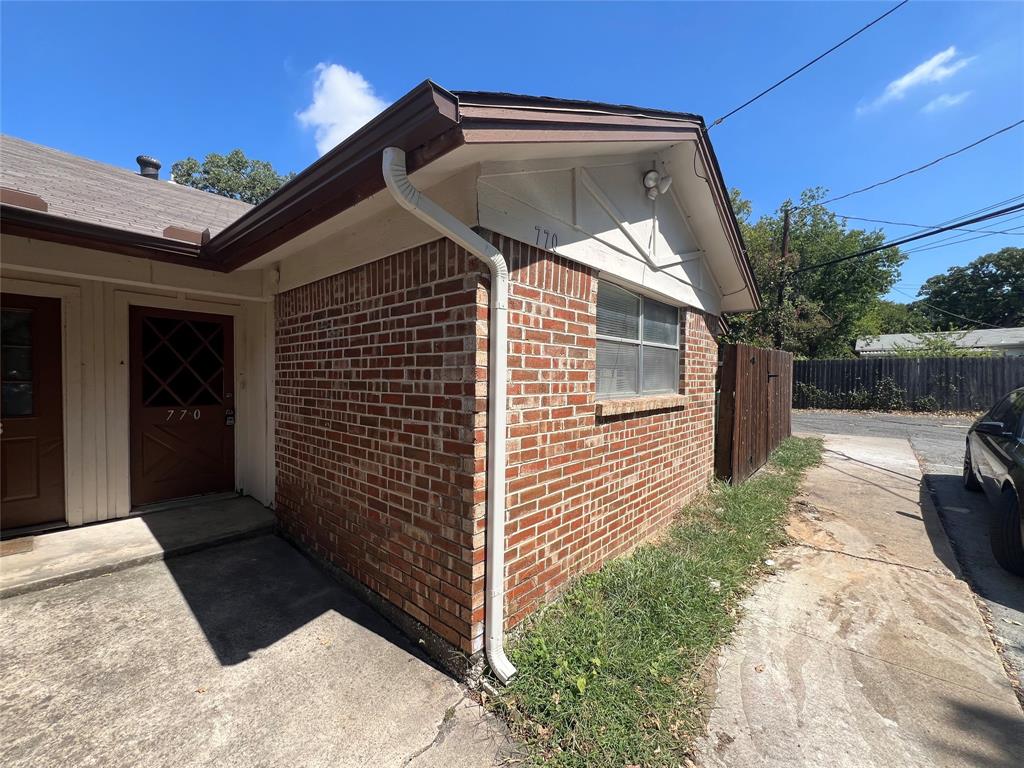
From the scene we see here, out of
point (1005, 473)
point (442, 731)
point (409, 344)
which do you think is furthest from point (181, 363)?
point (1005, 473)

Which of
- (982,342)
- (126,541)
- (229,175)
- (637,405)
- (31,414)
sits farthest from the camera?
(229,175)

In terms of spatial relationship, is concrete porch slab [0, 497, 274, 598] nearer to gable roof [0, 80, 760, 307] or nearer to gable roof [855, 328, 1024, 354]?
gable roof [0, 80, 760, 307]

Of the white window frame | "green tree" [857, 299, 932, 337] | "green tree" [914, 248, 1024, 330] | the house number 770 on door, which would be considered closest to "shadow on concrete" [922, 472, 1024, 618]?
the white window frame

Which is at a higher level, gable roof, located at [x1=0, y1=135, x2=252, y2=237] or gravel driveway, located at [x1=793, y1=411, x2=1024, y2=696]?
gable roof, located at [x1=0, y1=135, x2=252, y2=237]

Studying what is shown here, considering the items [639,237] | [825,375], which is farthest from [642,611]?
[825,375]

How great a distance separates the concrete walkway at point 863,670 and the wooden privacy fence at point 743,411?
165 centimetres

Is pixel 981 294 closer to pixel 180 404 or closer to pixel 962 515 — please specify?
pixel 962 515

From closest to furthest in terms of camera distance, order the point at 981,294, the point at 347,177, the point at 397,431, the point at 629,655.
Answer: the point at 347,177, the point at 629,655, the point at 397,431, the point at 981,294

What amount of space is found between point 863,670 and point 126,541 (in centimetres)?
555

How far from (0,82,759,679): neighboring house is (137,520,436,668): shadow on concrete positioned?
18 cm

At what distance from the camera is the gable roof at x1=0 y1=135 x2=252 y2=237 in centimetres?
321

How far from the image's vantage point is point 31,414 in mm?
3910

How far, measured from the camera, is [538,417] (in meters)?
2.69

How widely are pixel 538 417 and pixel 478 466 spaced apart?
56 centimetres
